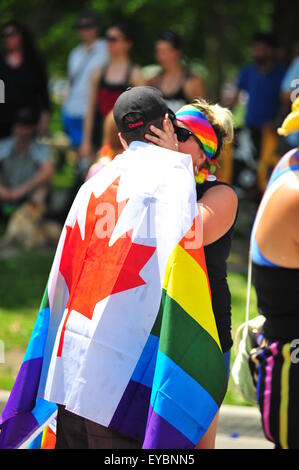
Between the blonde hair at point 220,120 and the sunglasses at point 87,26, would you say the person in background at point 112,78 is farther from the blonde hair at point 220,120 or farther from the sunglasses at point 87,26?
the blonde hair at point 220,120

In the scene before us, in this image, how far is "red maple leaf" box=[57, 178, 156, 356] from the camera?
2916 millimetres

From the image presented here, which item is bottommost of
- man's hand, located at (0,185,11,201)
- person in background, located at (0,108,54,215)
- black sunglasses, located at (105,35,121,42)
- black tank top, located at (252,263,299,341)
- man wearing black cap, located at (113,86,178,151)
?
man's hand, located at (0,185,11,201)

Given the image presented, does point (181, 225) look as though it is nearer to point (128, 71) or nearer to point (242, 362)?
point (242, 362)

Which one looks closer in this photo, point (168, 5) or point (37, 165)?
point (37, 165)

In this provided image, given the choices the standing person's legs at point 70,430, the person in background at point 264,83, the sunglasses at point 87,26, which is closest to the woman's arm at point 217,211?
the standing person's legs at point 70,430

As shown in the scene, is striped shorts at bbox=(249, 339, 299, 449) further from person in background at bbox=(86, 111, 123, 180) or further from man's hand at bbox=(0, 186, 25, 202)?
man's hand at bbox=(0, 186, 25, 202)

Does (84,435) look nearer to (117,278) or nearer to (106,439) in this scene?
(106,439)

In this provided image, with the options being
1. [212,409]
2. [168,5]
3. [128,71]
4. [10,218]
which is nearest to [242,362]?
[212,409]

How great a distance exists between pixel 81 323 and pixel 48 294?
211 millimetres

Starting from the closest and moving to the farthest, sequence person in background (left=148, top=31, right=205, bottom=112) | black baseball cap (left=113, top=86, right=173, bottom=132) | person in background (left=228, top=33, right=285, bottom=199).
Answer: black baseball cap (left=113, top=86, right=173, bottom=132) → person in background (left=148, top=31, right=205, bottom=112) → person in background (left=228, top=33, right=285, bottom=199)

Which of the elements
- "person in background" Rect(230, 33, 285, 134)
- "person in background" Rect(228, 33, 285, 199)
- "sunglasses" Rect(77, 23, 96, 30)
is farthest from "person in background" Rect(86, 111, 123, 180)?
"person in background" Rect(230, 33, 285, 134)

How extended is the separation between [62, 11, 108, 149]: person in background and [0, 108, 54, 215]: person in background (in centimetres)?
48

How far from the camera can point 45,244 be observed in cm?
885

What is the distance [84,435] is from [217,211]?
3.06 feet
